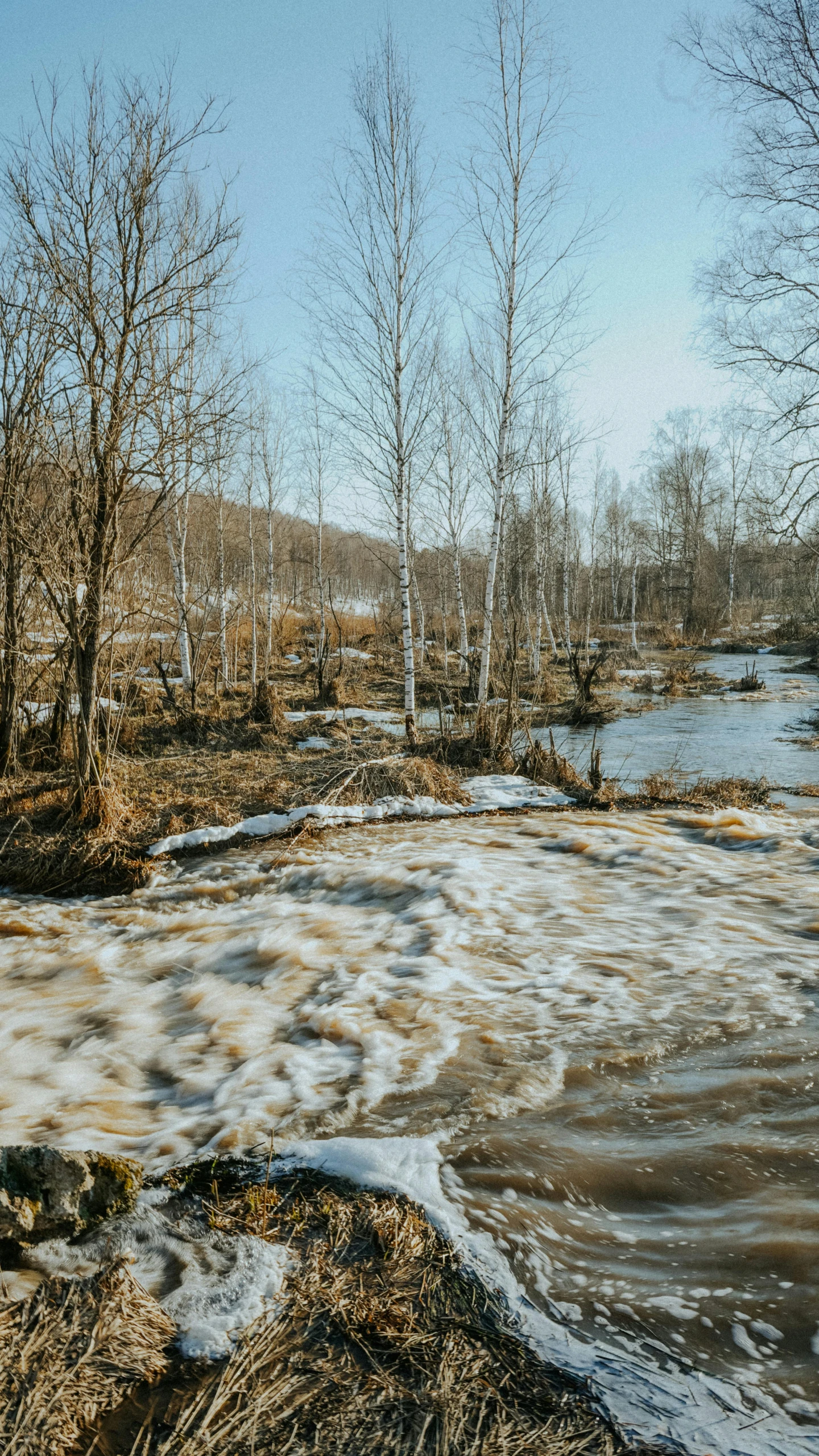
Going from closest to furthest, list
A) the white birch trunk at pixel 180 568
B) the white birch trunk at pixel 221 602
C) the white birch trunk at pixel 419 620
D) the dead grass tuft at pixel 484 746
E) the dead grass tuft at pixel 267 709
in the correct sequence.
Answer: the dead grass tuft at pixel 484 746 < the dead grass tuft at pixel 267 709 < the white birch trunk at pixel 180 568 < the white birch trunk at pixel 221 602 < the white birch trunk at pixel 419 620

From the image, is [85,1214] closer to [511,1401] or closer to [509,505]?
[511,1401]

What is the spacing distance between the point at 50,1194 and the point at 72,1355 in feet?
1.91

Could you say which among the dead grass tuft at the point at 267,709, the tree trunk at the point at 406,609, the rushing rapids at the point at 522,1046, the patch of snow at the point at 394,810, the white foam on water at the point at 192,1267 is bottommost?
the rushing rapids at the point at 522,1046

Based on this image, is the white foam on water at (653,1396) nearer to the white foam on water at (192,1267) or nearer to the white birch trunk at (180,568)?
the white foam on water at (192,1267)

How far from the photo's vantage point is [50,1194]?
243cm

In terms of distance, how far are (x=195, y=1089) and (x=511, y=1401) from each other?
A: 213 centimetres

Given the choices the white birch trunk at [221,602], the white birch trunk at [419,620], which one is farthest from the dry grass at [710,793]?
the white birch trunk at [419,620]

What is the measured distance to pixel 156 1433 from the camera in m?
1.80

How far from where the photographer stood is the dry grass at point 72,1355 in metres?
1.75

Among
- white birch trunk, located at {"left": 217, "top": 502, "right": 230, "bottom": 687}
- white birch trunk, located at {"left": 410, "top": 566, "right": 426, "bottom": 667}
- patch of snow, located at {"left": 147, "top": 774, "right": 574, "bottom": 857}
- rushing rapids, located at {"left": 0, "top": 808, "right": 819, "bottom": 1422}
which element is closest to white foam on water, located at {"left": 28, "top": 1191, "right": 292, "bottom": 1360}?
rushing rapids, located at {"left": 0, "top": 808, "right": 819, "bottom": 1422}

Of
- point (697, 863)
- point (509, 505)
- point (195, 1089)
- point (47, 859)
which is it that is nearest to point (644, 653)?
point (509, 505)

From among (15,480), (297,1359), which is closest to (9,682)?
(15,480)

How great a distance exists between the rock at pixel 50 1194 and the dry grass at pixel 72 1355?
24cm

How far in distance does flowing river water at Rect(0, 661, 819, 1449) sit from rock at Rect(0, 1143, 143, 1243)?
49cm
